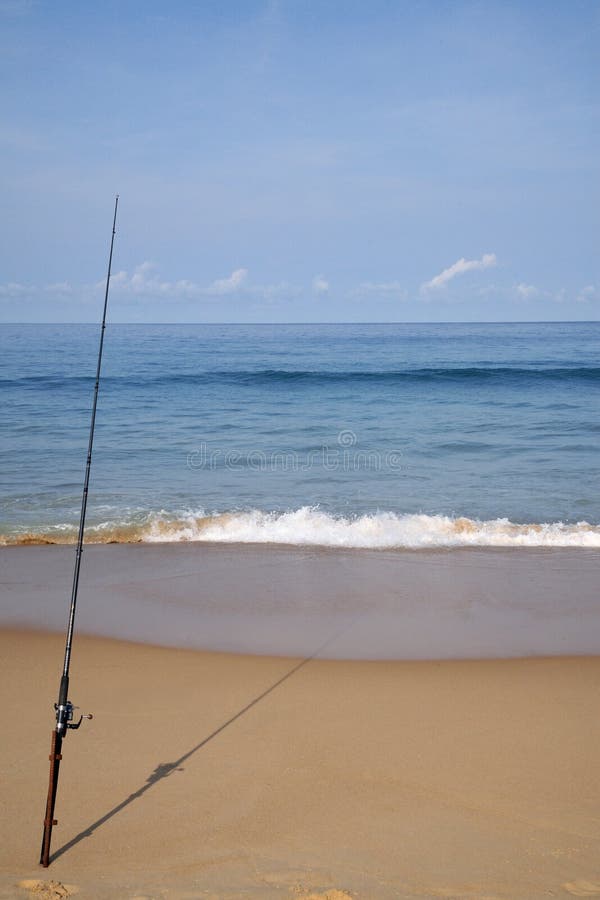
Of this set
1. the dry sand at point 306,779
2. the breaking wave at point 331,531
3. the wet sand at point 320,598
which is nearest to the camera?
the dry sand at point 306,779

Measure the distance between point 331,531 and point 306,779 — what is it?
18.9 feet

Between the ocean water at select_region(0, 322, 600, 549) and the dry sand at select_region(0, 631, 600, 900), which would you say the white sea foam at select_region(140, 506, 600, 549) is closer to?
the ocean water at select_region(0, 322, 600, 549)

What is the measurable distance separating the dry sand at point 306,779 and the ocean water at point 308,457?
4.12 m

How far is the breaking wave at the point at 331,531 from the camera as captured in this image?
30.2ft

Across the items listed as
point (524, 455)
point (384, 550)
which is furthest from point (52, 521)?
point (524, 455)

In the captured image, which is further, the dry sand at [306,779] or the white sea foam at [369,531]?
the white sea foam at [369,531]

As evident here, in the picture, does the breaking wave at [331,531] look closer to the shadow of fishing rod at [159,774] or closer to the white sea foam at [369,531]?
the white sea foam at [369,531]

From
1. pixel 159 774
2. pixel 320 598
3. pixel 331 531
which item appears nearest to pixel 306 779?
pixel 159 774

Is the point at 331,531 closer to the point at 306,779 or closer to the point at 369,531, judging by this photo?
the point at 369,531

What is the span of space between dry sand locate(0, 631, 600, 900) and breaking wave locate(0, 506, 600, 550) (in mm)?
3774

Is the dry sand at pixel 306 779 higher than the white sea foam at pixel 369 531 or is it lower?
lower

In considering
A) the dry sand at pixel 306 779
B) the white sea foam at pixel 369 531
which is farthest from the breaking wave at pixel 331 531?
the dry sand at pixel 306 779

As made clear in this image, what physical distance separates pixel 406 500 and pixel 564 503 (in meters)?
2.21

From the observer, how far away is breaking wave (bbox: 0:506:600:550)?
9.22 m
